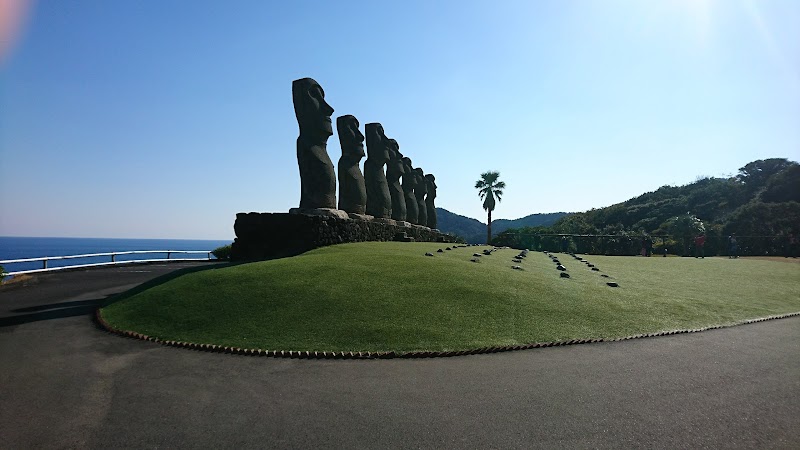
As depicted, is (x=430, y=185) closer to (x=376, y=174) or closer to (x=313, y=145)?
(x=376, y=174)

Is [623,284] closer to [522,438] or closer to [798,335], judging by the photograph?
[798,335]

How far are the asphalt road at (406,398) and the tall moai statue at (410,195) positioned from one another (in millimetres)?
23751

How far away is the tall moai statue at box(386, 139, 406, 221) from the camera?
28375 mm

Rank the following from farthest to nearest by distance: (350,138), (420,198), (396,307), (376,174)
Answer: (420,198), (376,174), (350,138), (396,307)

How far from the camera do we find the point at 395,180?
29031 mm

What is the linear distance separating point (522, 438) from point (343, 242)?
46.9 feet

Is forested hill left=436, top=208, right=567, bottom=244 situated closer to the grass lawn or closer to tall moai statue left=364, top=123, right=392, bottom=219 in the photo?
tall moai statue left=364, top=123, right=392, bottom=219

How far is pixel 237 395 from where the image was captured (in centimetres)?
584

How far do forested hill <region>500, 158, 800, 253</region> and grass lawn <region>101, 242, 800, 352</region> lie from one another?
28156 mm

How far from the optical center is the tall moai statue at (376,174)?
24688 mm

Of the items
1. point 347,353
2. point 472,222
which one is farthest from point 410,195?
point 472,222

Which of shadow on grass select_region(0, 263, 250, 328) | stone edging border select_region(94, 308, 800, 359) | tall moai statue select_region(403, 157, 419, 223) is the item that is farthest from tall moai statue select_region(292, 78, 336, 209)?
tall moai statue select_region(403, 157, 419, 223)

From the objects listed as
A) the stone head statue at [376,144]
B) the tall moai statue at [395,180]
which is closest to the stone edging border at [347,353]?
the stone head statue at [376,144]

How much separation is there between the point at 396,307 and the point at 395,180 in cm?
1978
